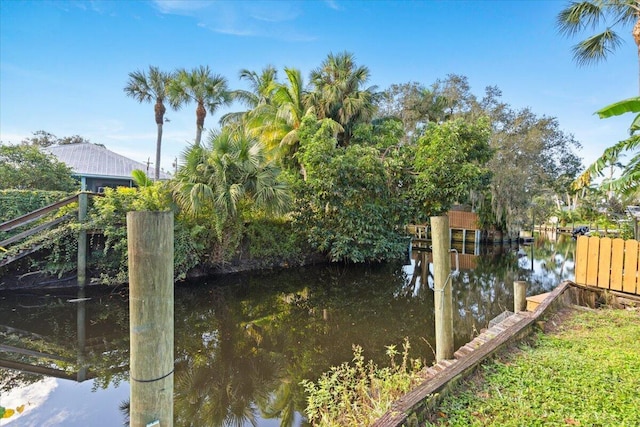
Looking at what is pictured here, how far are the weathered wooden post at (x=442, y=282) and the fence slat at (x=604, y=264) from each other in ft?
13.7

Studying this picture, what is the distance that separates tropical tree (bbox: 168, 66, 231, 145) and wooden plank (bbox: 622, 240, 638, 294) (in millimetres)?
17436

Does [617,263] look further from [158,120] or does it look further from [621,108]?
[158,120]

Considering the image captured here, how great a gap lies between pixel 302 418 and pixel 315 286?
21.3ft

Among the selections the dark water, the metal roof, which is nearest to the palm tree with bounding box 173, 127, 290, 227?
the dark water

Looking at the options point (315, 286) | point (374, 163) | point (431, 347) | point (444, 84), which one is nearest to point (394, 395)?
point (431, 347)

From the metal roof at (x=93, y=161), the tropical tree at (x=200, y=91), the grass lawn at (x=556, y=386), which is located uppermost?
the tropical tree at (x=200, y=91)

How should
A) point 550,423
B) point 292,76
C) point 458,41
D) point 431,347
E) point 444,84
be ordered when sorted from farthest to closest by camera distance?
point 444,84
point 292,76
point 458,41
point 431,347
point 550,423

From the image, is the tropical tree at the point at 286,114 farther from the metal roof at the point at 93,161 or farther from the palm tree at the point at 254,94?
the metal roof at the point at 93,161

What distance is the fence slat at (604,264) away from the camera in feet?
19.1

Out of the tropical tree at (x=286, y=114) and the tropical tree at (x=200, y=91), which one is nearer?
the tropical tree at (x=286, y=114)

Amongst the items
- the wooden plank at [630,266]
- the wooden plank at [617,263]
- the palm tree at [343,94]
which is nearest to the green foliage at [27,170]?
the palm tree at [343,94]

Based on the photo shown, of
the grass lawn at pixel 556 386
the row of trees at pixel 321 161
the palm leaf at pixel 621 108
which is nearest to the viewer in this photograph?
the grass lawn at pixel 556 386

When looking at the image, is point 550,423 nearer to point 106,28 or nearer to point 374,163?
point 374,163

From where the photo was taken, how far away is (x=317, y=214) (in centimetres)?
1231
